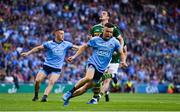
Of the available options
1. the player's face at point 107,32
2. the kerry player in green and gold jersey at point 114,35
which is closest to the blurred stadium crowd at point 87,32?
the kerry player in green and gold jersey at point 114,35

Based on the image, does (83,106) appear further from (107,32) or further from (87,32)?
(87,32)

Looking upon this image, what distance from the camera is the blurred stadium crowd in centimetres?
3719

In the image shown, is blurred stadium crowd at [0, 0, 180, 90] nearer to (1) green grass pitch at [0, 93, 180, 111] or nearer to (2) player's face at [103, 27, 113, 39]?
(1) green grass pitch at [0, 93, 180, 111]

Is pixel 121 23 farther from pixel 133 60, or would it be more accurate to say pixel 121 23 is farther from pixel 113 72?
pixel 113 72

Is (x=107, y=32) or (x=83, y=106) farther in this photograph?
(x=107, y=32)

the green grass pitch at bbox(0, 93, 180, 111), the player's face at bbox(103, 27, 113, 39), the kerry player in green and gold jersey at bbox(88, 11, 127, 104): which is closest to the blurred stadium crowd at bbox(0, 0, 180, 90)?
the kerry player in green and gold jersey at bbox(88, 11, 127, 104)

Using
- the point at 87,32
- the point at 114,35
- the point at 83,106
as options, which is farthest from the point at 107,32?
the point at 87,32

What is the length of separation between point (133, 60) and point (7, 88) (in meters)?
10.4

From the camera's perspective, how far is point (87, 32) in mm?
42406

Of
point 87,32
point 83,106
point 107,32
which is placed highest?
point 87,32

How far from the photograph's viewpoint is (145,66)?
4300cm

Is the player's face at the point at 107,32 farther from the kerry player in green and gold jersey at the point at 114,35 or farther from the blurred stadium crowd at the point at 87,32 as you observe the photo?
the blurred stadium crowd at the point at 87,32

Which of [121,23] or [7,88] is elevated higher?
[121,23]

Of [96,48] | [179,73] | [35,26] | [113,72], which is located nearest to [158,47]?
[179,73]
